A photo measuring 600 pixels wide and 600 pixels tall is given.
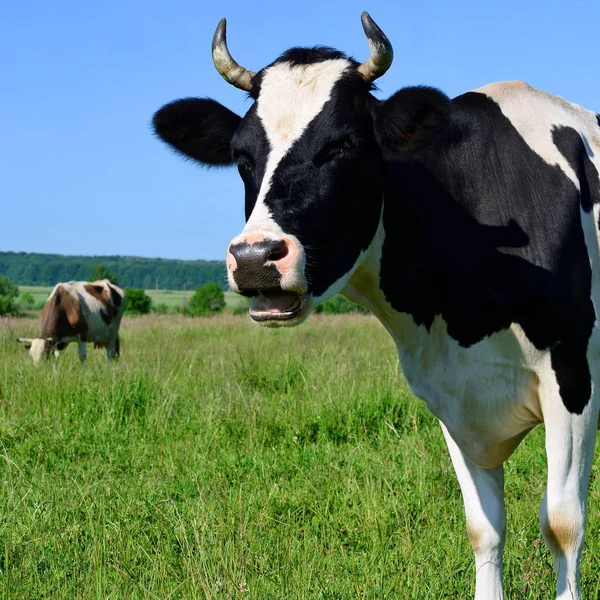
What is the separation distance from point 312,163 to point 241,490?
2.38 m

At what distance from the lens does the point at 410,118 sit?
11.1 ft

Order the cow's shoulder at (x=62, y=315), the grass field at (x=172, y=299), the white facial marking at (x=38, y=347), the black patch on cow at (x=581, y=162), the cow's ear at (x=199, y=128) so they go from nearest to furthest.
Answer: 1. the black patch on cow at (x=581, y=162)
2. the cow's ear at (x=199, y=128)
3. the white facial marking at (x=38, y=347)
4. the cow's shoulder at (x=62, y=315)
5. the grass field at (x=172, y=299)

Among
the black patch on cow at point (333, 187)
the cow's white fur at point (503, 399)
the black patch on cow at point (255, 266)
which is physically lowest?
the cow's white fur at point (503, 399)

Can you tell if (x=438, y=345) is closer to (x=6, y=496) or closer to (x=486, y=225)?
(x=486, y=225)

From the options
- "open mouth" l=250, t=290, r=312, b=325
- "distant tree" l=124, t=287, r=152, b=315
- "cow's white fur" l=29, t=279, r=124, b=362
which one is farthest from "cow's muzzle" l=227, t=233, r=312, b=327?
"distant tree" l=124, t=287, r=152, b=315

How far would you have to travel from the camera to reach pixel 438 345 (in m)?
3.67

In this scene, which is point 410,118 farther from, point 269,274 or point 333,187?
point 269,274

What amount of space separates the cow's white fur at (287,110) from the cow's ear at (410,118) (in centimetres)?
26

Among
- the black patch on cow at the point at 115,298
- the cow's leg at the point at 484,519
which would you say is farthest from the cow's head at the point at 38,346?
the cow's leg at the point at 484,519

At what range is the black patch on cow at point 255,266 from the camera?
278 cm

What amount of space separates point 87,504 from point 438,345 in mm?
2132

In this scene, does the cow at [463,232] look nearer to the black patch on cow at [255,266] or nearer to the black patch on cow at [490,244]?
the black patch on cow at [490,244]

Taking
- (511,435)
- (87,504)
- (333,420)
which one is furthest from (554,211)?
(333,420)

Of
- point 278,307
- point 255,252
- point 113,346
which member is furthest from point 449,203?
point 113,346
